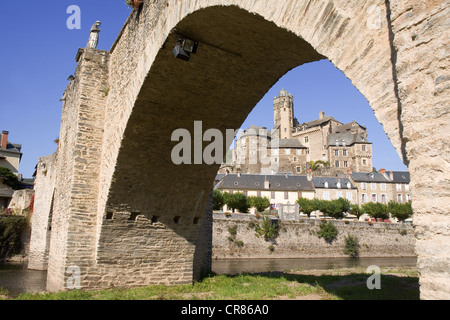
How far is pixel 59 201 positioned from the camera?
10.0 metres

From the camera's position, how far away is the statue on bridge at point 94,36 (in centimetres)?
988

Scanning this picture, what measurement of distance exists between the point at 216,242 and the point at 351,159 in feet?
149

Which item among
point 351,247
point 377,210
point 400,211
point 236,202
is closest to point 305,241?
point 351,247

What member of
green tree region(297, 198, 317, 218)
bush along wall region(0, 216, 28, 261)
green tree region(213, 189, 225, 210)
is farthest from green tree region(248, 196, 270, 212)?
bush along wall region(0, 216, 28, 261)

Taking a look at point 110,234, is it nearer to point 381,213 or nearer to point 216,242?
point 216,242

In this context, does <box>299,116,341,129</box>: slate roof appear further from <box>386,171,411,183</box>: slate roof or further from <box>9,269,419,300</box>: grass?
<box>9,269,419,300</box>: grass

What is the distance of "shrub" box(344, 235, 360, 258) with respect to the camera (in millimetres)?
31703

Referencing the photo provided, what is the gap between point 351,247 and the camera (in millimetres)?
31859

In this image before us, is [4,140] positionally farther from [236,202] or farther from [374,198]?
[374,198]

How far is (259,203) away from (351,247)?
1105 cm

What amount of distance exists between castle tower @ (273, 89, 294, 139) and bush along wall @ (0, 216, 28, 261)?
64.2 m

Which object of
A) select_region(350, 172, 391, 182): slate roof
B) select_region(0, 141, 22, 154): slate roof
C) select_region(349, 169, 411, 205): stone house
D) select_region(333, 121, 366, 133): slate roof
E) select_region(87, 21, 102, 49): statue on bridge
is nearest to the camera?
select_region(87, 21, 102, 49): statue on bridge
